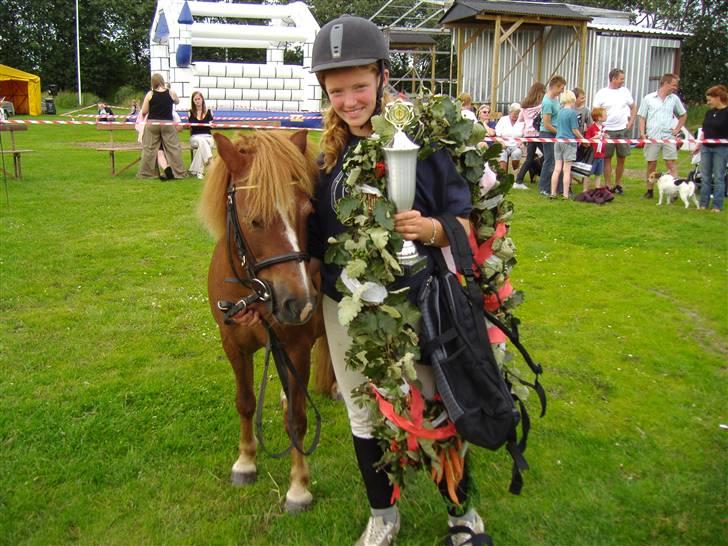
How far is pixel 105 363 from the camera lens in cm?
491

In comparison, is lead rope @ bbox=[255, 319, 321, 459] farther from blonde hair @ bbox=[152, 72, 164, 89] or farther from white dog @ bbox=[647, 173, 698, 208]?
blonde hair @ bbox=[152, 72, 164, 89]

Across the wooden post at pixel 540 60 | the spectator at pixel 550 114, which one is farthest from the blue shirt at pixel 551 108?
the wooden post at pixel 540 60

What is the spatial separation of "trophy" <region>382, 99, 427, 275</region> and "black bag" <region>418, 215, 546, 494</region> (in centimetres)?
11

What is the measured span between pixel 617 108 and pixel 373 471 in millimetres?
11369

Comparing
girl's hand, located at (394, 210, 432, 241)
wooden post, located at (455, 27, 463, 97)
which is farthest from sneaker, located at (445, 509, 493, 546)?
wooden post, located at (455, 27, 463, 97)

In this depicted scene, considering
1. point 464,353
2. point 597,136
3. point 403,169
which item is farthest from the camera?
point 597,136

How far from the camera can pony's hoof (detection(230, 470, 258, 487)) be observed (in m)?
3.48

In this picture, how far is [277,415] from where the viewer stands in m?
4.27

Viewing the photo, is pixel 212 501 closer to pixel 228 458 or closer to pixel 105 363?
pixel 228 458

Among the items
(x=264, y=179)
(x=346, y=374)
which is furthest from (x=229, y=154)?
(x=346, y=374)

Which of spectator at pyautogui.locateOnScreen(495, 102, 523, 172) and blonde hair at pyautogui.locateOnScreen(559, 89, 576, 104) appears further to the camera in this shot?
spectator at pyautogui.locateOnScreen(495, 102, 523, 172)

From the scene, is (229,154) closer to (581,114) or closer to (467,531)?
(467,531)

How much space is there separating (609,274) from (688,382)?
2767 millimetres

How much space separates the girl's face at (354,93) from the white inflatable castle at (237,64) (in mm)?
19821
